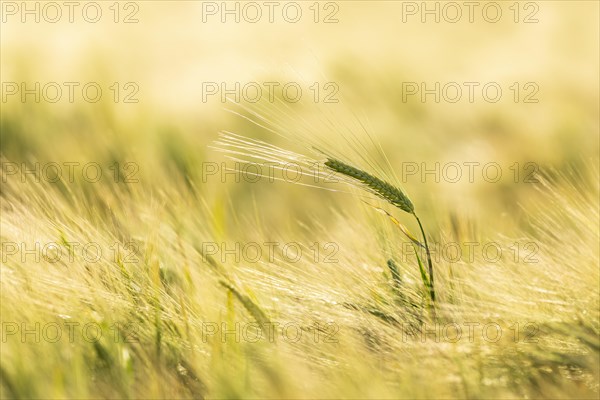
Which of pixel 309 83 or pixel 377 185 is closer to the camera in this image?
pixel 377 185

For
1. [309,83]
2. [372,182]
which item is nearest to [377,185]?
[372,182]

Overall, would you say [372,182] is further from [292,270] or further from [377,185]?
[292,270]

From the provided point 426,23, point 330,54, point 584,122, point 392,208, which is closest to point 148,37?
point 330,54

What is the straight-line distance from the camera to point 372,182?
1.37 m

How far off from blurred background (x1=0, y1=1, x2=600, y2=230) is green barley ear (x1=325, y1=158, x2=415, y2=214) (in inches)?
9.5

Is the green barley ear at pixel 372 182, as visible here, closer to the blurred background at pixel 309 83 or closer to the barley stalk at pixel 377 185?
the barley stalk at pixel 377 185

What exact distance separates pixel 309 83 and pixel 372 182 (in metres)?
1.73

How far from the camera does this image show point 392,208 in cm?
174

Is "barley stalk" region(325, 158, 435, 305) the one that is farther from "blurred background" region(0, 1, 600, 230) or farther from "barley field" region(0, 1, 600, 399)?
"blurred background" region(0, 1, 600, 230)

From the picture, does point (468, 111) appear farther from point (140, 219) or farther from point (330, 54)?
point (140, 219)

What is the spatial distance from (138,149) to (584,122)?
1461 millimetres

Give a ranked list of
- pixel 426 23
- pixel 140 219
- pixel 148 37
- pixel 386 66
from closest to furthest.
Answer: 1. pixel 140 219
2. pixel 386 66
3. pixel 148 37
4. pixel 426 23

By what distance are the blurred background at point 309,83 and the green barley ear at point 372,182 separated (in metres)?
0.24

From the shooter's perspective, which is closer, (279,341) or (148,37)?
(279,341)
